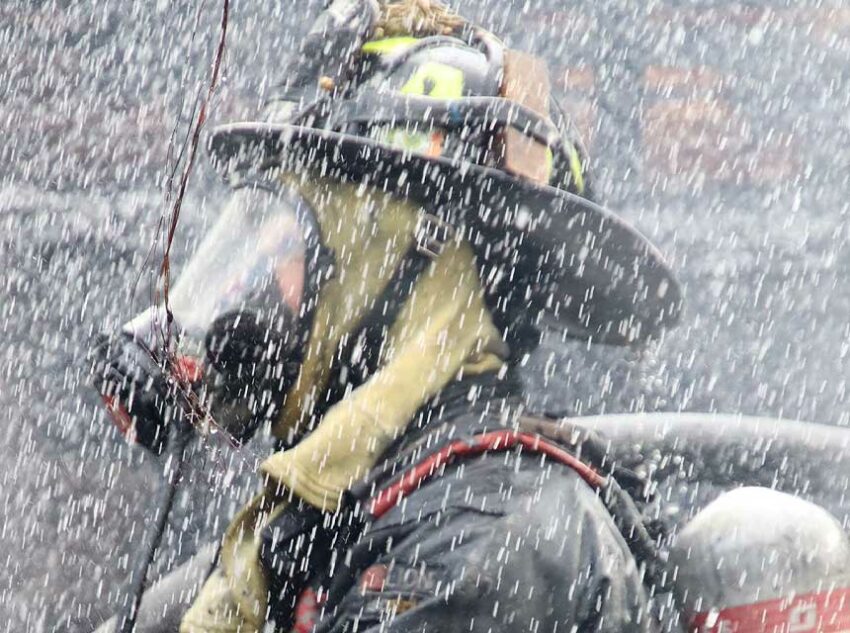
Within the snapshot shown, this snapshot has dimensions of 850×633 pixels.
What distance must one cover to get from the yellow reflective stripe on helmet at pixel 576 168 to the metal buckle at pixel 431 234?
263 millimetres

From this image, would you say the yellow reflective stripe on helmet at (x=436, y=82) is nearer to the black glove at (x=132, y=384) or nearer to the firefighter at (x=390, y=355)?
the firefighter at (x=390, y=355)

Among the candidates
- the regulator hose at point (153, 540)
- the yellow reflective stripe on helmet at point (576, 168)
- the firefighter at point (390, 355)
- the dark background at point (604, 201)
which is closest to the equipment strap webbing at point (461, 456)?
the firefighter at point (390, 355)

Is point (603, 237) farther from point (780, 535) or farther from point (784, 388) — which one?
point (784, 388)

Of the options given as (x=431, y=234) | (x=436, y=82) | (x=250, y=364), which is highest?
(x=436, y=82)

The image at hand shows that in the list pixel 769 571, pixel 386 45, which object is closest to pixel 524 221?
pixel 386 45

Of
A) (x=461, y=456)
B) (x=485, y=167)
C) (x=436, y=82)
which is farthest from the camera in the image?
(x=436, y=82)

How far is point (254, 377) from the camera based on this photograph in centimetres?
155

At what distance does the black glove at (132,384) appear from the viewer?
167 cm

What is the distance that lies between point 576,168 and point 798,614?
0.70 metres

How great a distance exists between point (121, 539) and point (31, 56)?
4.21ft

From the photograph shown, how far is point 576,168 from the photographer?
1762mm

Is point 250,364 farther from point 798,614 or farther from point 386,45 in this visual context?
point 798,614

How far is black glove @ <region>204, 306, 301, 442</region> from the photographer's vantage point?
59.7 inches

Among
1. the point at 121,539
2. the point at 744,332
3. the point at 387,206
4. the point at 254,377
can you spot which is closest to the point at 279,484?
the point at 254,377
